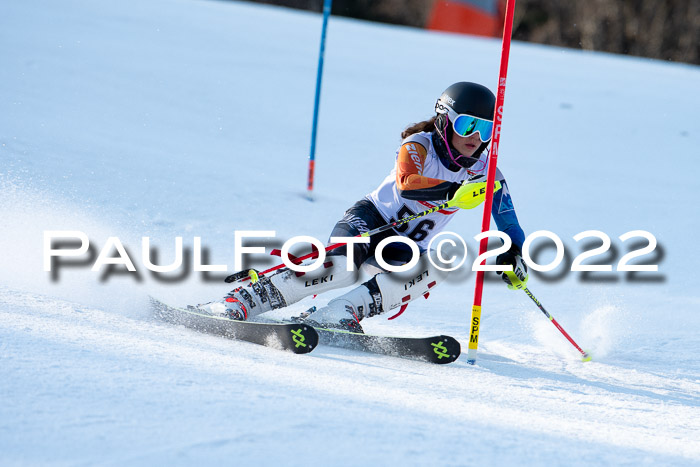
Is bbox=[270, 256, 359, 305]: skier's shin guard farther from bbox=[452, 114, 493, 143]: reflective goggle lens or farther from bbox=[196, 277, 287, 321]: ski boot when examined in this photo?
bbox=[452, 114, 493, 143]: reflective goggle lens

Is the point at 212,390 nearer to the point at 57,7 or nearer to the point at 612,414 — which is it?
the point at 612,414

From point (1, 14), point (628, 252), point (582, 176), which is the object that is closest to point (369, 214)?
point (628, 252)

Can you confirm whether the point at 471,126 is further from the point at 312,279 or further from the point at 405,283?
the point at 312,279

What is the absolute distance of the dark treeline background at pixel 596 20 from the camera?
2048cm

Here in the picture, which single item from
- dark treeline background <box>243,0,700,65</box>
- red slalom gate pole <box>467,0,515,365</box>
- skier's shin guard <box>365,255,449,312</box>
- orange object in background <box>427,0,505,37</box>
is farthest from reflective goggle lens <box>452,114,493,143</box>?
dark treeline background <box>243,0,700,65</box>

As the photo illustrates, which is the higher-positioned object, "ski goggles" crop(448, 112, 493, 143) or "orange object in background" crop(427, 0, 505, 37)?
"orange object in background" crop(427, 0, 505, 37)

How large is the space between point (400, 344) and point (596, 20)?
66.7 ft

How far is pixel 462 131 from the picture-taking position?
356 centimetres

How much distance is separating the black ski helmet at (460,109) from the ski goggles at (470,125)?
2 cm

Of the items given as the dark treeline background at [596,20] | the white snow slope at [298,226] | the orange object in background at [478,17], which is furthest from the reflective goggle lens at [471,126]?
the dark treeline background at [596,20]

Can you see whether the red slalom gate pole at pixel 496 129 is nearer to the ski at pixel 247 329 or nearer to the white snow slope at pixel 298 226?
the white snow slope at pixel 298 226

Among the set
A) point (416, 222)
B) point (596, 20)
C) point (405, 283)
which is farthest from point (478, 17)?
point (405, 283)

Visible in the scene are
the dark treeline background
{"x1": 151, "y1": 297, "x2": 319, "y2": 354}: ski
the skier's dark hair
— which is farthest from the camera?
the dark treeline background

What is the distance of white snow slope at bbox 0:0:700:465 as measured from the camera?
2.24m
